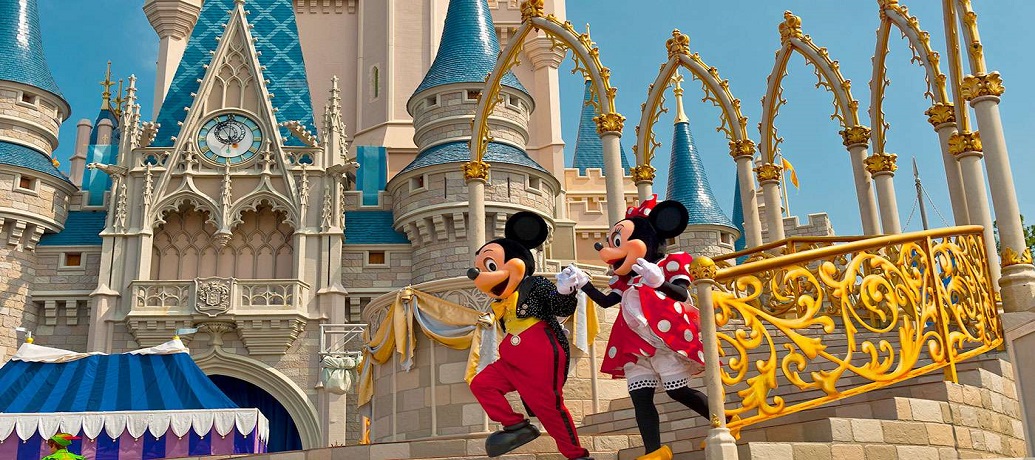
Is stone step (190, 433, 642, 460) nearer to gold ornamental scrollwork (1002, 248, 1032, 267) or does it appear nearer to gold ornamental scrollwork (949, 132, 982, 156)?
gold ornamental scrollwork (1002, 248, 1032, 267)

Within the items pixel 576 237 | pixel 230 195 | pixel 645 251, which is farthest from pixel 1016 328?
pixel 576 237

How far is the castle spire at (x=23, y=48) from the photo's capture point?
22.2m

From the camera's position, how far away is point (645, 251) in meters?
6.18

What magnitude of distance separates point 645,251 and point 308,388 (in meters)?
15.4

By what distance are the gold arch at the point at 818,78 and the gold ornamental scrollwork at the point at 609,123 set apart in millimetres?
2202

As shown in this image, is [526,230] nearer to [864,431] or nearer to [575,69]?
[864,431]

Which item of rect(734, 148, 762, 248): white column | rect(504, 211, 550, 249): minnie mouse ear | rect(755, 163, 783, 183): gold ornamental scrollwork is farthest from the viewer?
rect(755, 163, 783, 183): gold ornamental scrollwork

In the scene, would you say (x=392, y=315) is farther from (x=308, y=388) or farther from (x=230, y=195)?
(x=230, y=195)

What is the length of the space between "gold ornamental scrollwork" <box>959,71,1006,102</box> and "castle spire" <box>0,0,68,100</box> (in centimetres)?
2038

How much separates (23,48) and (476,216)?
17.1 meters

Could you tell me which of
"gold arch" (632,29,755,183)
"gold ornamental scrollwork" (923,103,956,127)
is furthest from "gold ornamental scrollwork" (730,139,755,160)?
"gold ornamental scrollwork" (923,103,956,127)

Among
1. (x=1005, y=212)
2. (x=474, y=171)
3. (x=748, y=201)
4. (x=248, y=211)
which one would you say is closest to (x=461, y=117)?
(x=248, y=211)

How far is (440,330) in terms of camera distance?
353 inches

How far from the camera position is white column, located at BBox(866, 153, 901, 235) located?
33.7 ft
